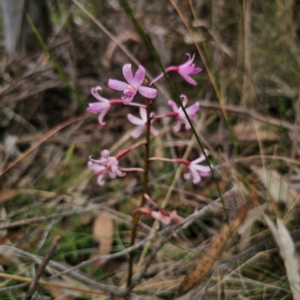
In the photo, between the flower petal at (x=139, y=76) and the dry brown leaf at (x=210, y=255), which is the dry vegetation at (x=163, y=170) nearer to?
the dry brown leaf at (x=210, y=255)

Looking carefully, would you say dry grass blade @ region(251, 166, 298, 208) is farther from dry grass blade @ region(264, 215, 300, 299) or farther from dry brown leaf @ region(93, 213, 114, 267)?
dry brown leaf @ region(93, 213, 114, 267)

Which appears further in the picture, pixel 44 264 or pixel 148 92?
pixel 44 264

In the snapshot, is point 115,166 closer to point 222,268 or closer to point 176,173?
point 222,268

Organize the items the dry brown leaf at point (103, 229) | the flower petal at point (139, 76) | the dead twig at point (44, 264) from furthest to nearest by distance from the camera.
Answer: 1. the dry brown leaf at point (103, 229)
2. the dead twig at point (44, 264)
3. the flower petal at point (139, 76)

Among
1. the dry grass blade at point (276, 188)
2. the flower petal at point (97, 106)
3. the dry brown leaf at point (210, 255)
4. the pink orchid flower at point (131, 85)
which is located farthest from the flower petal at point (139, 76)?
the dry grass blade at point (276, 188)

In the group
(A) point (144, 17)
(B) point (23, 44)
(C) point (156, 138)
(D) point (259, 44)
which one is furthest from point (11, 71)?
(D) point (259, 44)

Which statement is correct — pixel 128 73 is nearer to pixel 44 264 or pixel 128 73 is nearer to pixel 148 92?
pixel 148 92

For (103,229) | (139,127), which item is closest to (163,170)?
(103,229)

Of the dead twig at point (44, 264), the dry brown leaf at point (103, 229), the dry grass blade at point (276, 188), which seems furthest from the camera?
the dry brown leaf at point (103, 229)

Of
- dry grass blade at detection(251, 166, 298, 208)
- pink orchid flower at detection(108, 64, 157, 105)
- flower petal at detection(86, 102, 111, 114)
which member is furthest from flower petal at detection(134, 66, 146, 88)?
dry grass blade at detection(251, 166, 298, 208)
